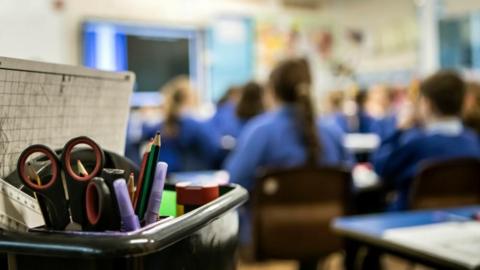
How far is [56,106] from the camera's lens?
595mm

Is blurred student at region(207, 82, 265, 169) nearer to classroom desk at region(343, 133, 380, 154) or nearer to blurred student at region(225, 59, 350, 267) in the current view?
classroom desk at region(343, 133, 380, 154)

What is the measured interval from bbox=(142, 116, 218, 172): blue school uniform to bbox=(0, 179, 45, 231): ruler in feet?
10.2

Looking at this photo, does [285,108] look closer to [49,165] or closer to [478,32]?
[49,165]

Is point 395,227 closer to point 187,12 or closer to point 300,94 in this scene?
point 300,94

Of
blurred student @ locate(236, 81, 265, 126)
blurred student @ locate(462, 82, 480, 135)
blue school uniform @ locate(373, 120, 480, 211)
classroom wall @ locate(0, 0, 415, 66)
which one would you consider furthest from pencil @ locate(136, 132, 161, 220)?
blurred student @ locate(236, 81, 265, 126)

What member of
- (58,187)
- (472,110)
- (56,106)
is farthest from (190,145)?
(58,187)

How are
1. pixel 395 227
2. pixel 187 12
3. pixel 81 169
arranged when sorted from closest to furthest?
pixel 81 169
pixel 395 227
pixel 187 12

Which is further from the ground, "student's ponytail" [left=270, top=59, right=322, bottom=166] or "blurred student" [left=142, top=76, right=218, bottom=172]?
"student's ponytail" [left=270, top=59, right=322, bottom=166]

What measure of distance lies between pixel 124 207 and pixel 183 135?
325 centimetres

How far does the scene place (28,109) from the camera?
1.80ft

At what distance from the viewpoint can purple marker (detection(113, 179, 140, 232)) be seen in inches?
18.7

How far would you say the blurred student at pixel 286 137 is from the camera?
217 centimetres

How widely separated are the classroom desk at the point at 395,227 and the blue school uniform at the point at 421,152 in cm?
78

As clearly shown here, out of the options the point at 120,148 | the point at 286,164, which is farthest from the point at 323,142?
the point at 120,148
